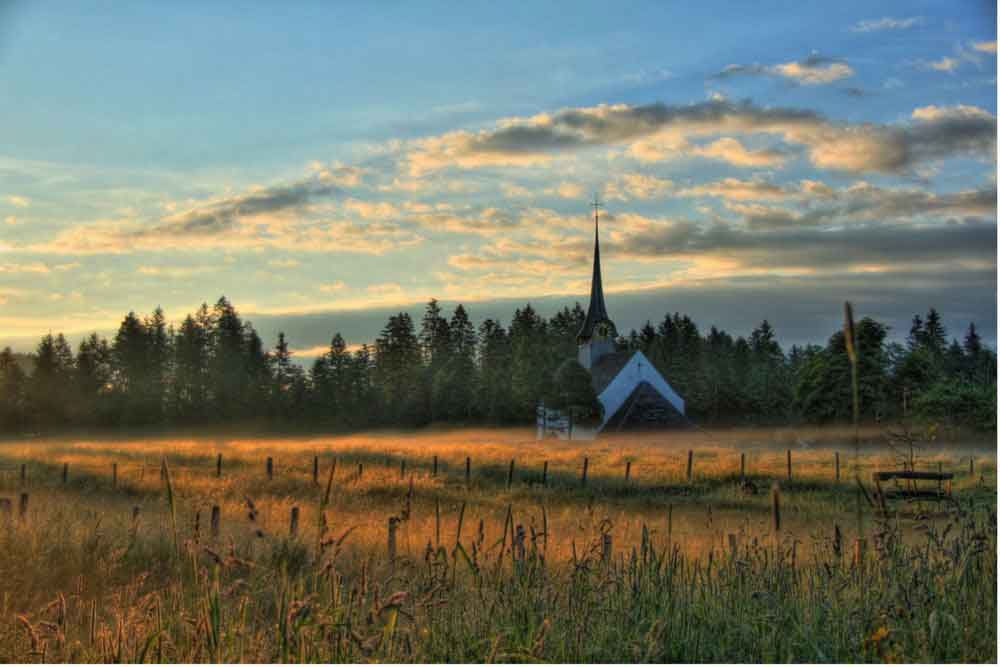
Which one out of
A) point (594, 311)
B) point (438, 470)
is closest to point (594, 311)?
point (594, 311)

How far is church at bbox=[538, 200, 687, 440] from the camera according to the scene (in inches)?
2694

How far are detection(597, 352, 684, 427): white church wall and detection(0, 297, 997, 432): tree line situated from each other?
232 inches

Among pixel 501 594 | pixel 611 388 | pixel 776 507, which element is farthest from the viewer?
pixel 611 388

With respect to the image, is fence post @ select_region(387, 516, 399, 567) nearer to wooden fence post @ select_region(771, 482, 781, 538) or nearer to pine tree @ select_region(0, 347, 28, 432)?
wooden fence post @ select_region(771, 482, 781, 538)

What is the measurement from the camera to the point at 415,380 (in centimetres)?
6631

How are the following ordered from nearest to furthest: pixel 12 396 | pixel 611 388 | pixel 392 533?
pixel 392 533 < pixel 12 396 < pixel 611 388

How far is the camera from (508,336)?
79.2 m

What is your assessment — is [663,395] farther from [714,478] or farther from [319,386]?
[714,478]

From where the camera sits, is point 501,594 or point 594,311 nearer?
point 501,594

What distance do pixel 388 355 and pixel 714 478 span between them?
38502 mm

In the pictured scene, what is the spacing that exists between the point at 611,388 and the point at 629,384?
2008 mm

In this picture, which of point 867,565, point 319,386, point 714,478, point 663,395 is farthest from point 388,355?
point 867,565

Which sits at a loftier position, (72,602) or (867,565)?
(867,565)

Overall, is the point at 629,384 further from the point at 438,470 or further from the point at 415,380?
the point at 438,470
